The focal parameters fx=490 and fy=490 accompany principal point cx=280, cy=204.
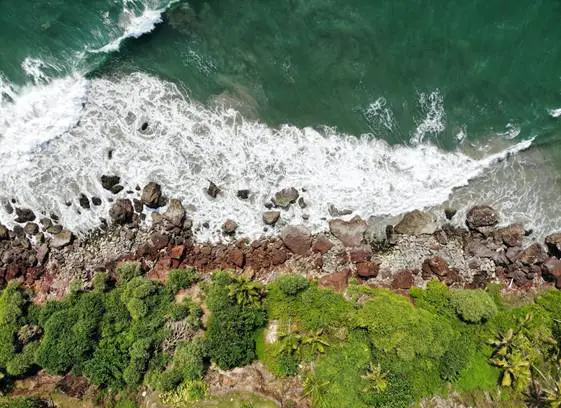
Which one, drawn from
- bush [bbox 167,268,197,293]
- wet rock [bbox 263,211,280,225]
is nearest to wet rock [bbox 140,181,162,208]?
bush [bbox 167,268,197,293]

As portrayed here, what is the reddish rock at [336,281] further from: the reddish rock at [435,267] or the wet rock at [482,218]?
the wet rock at [482,218]

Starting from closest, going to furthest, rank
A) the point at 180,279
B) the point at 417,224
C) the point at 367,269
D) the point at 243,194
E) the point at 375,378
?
1. the point at 375,378
2. the point at 180,279
3. the point at 367,269
4. the point at 417,224
5. the point at 243,194

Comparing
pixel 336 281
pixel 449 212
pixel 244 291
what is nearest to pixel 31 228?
pixel 244 291

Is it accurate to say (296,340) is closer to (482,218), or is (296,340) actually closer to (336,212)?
(336,212)

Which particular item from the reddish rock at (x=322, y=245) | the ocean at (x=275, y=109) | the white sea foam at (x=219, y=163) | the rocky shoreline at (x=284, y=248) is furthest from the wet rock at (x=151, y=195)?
the reddish rock at (x=322, y=245)

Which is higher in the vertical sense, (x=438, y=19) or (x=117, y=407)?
(x=438, y=19)

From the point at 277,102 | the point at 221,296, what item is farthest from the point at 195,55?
the point at 221,296

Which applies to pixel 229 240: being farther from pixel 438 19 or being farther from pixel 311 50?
pixel 438 19
